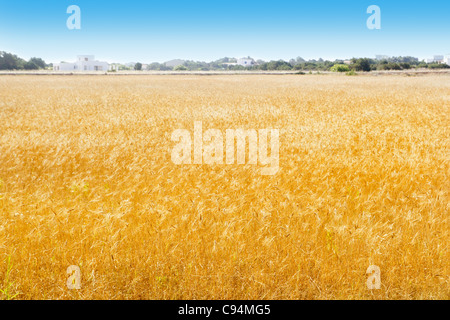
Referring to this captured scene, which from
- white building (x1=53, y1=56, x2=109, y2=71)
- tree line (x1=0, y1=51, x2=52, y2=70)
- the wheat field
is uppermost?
white building (x1=53, y1=56, x2=109, y2=71)

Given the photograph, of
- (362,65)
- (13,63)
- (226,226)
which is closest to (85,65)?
(13,63)

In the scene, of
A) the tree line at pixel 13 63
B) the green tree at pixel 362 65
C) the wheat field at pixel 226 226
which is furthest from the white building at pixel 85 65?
the wheat field at pixel 226 226

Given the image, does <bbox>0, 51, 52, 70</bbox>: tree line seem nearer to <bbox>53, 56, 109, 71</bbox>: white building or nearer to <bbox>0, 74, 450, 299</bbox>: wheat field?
<bbox>53, 56, 109, 71</bbox>: white building

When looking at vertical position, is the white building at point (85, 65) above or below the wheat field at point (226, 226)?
above

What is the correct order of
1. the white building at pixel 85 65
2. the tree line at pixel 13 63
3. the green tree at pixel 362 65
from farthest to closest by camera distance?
the white building at pixel 85 65 < the tree line at pixel 13 63 < the green tree at pixel 362 65

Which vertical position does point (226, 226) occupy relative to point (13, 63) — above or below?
below

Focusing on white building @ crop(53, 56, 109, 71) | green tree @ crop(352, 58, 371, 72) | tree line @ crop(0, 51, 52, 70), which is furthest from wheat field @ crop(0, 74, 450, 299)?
white building @ crop(53, 56, 109, 71)

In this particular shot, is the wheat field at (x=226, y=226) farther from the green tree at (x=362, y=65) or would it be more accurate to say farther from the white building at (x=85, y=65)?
the white building at (x=85, y=65)

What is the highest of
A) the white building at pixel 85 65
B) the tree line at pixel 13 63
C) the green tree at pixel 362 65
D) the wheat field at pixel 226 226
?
the white building at pixel 85 65

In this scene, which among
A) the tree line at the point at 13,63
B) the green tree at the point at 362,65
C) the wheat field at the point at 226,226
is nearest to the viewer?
the wheat field at the point at 226,226

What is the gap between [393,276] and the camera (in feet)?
11.7

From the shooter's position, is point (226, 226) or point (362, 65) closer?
point (226, 226)

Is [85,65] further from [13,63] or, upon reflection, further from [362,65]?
[362,65]
